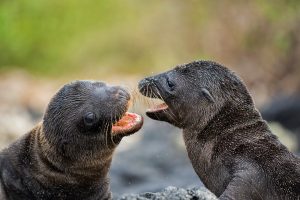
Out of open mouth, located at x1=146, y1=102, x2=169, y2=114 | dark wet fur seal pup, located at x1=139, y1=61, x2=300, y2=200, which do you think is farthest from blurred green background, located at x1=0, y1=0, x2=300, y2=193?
dark wet fur seal pup, located at x1=139, y1=61, x2=300, y2=200

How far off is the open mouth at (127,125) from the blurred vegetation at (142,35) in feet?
43.4

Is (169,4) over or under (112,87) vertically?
over

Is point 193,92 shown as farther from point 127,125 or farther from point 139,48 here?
point 139,48

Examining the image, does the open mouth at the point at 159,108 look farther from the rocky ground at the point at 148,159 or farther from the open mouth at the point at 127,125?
the rocky ground at the point at 148,159

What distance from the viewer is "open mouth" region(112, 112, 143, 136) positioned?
9914mm

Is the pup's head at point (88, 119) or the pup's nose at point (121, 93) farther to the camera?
the pup's nose at point (121, 93)

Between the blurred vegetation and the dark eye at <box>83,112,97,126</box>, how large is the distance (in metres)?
13.4

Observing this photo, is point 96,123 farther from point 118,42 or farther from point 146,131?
point 118,42

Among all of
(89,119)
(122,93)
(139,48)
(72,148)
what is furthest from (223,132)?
(139,48)

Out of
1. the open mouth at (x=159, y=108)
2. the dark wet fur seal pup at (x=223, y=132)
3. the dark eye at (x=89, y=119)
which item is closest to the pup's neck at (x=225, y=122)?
the dark wet fur seal pup at (x=223, y=132)

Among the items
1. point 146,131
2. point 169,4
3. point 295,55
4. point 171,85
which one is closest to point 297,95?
point 295,55

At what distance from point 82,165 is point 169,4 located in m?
19.5

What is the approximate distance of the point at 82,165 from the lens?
1026 cm

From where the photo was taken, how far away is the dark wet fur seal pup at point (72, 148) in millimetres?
10086
